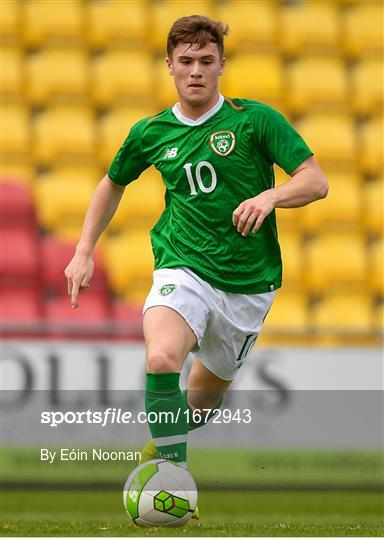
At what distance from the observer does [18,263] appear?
953cm

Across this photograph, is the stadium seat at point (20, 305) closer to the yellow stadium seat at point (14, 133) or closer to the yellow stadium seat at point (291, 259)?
the yellow stadium seat at point (14, 133)

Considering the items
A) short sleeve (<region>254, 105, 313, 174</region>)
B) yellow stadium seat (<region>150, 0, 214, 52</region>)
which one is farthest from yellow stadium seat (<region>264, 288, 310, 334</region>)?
short sleeve (<region>254, 105, 313, 174</region>)

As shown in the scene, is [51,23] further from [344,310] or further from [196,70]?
[196,70]

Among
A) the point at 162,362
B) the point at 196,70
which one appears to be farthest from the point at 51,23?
Result: the point at 162,362

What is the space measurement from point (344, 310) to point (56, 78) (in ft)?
11.7

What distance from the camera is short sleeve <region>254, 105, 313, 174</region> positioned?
4.61 m

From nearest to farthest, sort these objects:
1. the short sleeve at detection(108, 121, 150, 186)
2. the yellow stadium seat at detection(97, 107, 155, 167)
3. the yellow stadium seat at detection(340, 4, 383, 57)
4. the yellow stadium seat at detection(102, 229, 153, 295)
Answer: the short sleeve at detection(108, 121, 150, 186), the yellow stadium seat at detection(102, 229, 153, 295), the yellow stadium seat at detection(97, 107, 155, 167), the yellow stadium seat at detection(340, 4, 383, 57)

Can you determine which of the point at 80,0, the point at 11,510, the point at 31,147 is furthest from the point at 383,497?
the point at 80,0

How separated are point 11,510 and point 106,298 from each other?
3275 millimetres

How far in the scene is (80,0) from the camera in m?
11.0

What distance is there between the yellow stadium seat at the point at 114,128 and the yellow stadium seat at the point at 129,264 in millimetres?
945

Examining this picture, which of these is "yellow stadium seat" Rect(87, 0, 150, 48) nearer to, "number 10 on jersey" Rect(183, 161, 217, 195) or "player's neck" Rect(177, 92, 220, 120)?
"player's neck" Rect(177, 92, 220, 120)

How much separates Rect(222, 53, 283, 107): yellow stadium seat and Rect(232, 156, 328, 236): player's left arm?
636 cm

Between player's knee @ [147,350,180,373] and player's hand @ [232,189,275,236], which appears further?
player's knee @ [147,350,180,373]
